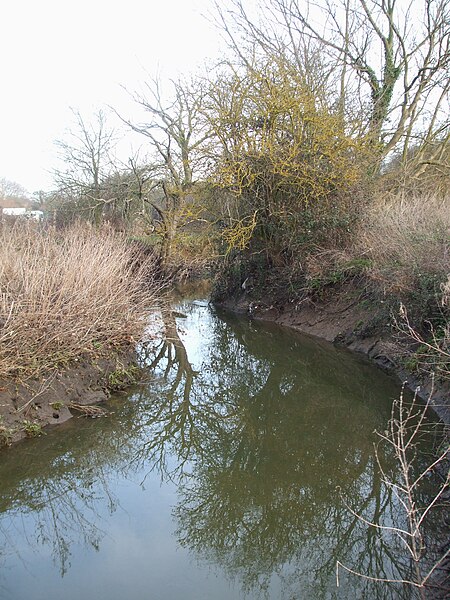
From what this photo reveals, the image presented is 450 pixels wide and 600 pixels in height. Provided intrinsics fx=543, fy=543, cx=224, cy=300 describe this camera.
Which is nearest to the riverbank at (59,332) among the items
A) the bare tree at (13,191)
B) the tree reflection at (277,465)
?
the tree reflection at (277,465)

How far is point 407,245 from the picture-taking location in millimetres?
10008

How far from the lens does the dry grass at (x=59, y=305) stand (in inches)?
281

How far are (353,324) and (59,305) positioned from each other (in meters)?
7.53

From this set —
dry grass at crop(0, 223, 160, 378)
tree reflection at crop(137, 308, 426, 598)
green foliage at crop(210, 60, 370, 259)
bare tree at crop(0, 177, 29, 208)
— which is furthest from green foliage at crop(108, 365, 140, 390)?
bare tree at crop(0, 177, 29, 208)

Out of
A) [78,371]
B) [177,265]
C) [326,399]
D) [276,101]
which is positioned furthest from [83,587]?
[177,265]

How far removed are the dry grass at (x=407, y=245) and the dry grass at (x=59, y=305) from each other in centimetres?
463

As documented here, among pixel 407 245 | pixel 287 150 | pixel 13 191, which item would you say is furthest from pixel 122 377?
pixel 13 191

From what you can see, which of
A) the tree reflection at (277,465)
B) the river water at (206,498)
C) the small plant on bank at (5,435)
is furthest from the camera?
the small plant on bank at (5,435)

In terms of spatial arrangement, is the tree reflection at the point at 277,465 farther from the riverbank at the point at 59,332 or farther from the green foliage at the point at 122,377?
the riverbank at the point at 59,332

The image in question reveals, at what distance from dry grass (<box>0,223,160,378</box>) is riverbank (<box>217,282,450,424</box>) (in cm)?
469

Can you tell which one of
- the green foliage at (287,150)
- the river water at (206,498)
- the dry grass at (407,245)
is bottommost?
the river water at (206,498)

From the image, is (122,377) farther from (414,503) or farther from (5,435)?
(414,503)

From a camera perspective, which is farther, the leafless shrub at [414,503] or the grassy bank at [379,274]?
the grassy bank at [379,274]

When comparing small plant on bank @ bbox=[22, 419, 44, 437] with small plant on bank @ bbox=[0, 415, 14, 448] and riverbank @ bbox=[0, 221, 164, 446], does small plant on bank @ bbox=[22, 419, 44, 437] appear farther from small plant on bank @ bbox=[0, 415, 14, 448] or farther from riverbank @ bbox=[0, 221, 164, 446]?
small plant on bank @ bbox=[0, 415, 14, 448]
